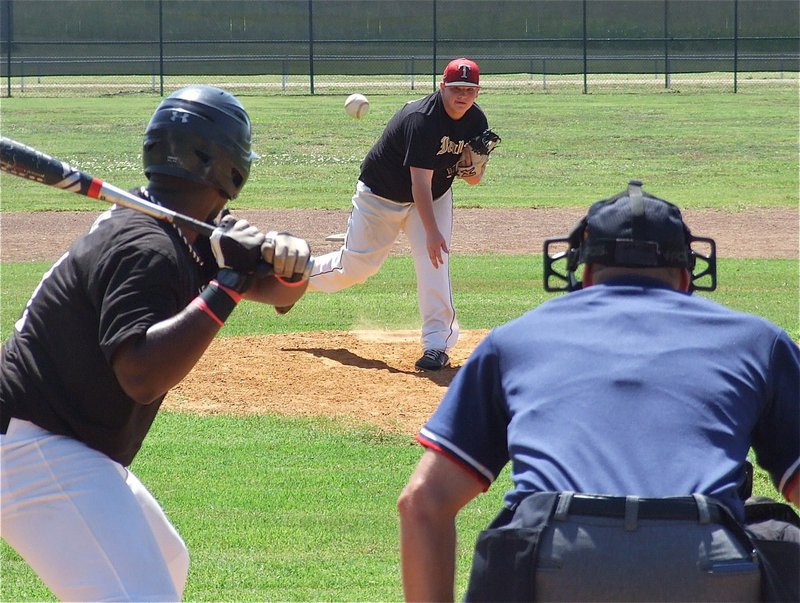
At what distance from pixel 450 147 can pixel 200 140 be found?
5109mm

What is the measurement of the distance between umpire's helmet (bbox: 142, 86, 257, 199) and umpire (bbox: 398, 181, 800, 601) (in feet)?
4.22

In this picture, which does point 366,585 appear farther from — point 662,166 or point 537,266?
point 662,166

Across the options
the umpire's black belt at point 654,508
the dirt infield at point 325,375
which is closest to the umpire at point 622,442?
the umpire's black belt at point 654,508

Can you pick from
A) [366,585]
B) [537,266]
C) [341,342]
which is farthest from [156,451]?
[537,266]

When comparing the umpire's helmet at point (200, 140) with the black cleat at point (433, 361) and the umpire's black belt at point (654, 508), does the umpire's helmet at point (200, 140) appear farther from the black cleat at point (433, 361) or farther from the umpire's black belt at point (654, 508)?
the black cleat at point (433, 361)

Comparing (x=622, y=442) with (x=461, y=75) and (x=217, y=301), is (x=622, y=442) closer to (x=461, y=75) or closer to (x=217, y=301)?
(x=217, y=301)

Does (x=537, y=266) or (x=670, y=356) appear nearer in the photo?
(x=670, y=356)

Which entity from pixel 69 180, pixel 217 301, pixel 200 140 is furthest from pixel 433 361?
pixel 217 301

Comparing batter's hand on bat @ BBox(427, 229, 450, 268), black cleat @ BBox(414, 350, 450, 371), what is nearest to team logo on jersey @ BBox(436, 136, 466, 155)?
batter's hand on bat @ BBox(427, 229, 450, 268)

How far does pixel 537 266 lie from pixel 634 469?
35.8 feet

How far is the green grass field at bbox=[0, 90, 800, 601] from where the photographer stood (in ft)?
16.9

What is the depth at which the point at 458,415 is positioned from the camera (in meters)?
2.71

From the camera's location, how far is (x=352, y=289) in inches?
488

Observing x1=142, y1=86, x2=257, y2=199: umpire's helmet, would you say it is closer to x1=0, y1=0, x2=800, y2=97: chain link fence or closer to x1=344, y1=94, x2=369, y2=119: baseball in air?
x1=344, y1=94, x2=369, y2=119: baseball in air
